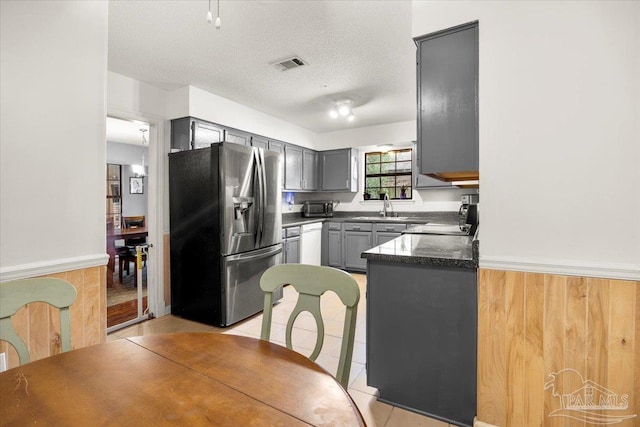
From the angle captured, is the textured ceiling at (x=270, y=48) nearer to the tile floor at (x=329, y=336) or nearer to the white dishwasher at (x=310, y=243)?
the white dishwasher at (x=310, y=243)

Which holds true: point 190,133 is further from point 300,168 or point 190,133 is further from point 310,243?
point 310,243

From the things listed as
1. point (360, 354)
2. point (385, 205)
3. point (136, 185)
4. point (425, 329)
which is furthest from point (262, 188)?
point (136, 185)

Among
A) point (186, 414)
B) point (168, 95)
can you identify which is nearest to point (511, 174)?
point (186, 414)

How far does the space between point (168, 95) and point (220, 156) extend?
3.97 ft

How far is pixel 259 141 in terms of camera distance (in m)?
4.41

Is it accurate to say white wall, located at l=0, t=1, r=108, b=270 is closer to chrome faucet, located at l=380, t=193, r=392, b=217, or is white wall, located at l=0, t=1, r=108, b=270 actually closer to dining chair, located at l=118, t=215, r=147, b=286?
dining chair, located at l=118, t=215, r=147, b=286

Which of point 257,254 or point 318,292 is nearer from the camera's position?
point 318,292

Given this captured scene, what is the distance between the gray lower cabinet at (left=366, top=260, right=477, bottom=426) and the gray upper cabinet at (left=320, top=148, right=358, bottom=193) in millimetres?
3715

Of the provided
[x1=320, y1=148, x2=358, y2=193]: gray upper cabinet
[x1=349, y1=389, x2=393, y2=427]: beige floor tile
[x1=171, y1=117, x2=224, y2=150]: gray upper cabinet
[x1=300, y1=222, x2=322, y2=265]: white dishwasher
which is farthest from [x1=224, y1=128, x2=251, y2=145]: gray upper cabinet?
[x1=349, y1=389, x2=393, y2=427]: beige floor tile

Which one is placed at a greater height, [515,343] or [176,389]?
[176,389]

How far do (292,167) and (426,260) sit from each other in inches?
145

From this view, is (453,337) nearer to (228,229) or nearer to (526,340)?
(526,340)

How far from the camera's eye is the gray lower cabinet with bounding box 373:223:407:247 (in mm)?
4906

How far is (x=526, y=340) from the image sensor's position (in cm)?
156
